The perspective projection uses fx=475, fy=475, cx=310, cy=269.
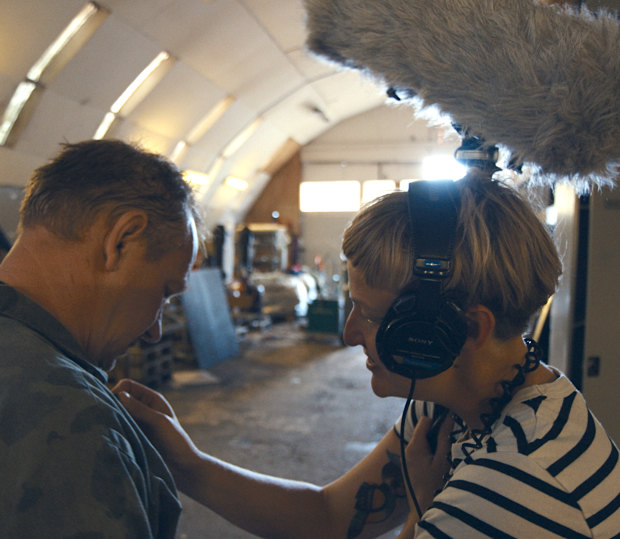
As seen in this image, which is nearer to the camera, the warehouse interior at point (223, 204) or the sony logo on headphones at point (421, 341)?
the sony logo on headphones at point (421, 341)

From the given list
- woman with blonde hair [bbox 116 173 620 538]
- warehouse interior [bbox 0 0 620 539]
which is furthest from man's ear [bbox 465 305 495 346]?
warehouse interior [bbox 0 0 620 539]

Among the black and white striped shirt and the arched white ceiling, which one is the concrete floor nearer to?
the black and white striped shirt

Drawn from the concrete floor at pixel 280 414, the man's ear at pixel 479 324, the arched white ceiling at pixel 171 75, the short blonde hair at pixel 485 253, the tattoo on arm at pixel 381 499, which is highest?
the arched white ceiling at pixel 171 75

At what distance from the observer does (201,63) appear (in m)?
8.09

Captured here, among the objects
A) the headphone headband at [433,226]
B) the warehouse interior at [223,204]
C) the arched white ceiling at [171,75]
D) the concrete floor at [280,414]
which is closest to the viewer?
the headphone headband at [433,226]

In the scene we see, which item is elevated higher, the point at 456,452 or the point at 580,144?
the point at 580,144

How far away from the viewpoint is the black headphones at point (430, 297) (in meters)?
0.96

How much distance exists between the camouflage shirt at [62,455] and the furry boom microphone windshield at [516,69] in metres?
0.96

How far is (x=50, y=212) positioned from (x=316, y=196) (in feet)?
48.0

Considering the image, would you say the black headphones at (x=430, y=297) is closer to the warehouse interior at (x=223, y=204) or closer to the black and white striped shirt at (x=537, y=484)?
the black and white striped shirt at (x=537, y=484)

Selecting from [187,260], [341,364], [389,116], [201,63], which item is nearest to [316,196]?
[389,116]

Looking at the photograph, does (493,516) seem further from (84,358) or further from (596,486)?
(84,358)

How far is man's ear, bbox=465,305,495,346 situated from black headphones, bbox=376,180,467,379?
4 cm

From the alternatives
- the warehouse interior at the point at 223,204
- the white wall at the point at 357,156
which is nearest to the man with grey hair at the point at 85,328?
the warehouse interior at the point at 223,204
